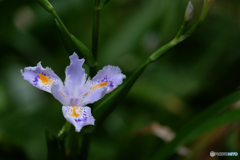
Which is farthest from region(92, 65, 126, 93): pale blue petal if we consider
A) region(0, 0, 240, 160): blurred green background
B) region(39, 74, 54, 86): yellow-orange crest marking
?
region(0, 0, 240, 160): blurred green background

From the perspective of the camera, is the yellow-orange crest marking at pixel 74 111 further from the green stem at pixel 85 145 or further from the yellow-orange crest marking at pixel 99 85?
the green stem at pixel 85 145

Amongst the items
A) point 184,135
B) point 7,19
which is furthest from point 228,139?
point 7,19

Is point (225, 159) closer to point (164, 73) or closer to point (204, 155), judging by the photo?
point (204, 155)

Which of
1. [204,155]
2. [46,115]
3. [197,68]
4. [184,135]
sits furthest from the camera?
[197,68]

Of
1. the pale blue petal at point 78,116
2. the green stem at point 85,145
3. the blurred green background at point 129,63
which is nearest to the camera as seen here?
the pale blue petal at point 78,116

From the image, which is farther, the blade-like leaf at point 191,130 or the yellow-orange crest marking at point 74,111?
the blade-like leaf at point 191,130

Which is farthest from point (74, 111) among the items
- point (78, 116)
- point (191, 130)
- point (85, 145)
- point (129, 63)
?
point (129, 63)

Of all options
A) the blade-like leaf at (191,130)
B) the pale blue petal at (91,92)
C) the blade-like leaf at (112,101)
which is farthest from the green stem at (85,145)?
the blade-like leaf at (191,130)

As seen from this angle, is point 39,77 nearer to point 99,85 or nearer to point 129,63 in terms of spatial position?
Answer: point 99,85
